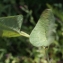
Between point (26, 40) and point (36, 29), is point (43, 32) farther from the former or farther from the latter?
point (26, 40)

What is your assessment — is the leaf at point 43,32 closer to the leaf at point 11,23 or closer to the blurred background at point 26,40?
the leaf at point 11,23

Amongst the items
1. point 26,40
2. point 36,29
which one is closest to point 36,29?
point 36,29

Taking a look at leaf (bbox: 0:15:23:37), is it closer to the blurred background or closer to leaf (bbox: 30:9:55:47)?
leaf (bbox: 30:9:55:47)

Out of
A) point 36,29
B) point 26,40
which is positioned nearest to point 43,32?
point 36,29

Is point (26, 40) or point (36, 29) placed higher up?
point (36, 29)

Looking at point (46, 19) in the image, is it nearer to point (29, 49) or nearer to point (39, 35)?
point (39, 35)

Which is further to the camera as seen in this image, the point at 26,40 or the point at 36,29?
the point at 26,40

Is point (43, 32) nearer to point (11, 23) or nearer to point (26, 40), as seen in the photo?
point (11, 23)

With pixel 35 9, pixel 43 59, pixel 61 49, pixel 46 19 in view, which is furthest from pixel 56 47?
pixel 46 19
